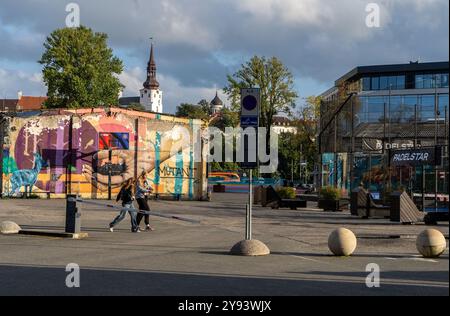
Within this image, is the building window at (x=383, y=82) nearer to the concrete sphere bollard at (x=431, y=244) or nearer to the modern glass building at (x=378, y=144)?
the modern glass building at (x=378, y=144)

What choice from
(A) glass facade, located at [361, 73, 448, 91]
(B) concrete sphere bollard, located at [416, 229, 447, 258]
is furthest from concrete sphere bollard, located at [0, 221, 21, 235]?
(A) glass facade, located at [361, 73, 448, 91]

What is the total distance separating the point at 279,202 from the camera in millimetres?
32875

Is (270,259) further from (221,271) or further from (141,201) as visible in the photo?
(141,201)

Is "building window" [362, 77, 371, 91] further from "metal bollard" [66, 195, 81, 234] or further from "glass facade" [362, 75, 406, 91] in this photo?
"metal bollard" [66, 195, 81, 234]

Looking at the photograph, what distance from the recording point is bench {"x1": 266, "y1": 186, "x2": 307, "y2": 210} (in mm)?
32719

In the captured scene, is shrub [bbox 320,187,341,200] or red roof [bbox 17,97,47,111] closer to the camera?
shrub [bbox 320,187,341,200]

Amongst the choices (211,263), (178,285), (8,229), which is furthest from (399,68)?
(178,285)

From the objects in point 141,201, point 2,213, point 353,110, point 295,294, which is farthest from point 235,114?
point 295,294

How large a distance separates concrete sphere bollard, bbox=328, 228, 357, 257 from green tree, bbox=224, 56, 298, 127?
34.4m

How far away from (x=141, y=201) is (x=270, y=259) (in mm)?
8117

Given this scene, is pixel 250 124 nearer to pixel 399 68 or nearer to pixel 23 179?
pixel 23 179

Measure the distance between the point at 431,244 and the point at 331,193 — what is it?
1815 centimetres

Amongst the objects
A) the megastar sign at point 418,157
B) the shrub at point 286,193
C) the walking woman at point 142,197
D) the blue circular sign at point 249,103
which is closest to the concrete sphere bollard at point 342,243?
the blue circular sign at point 249,103

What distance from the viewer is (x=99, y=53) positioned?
72500mm
